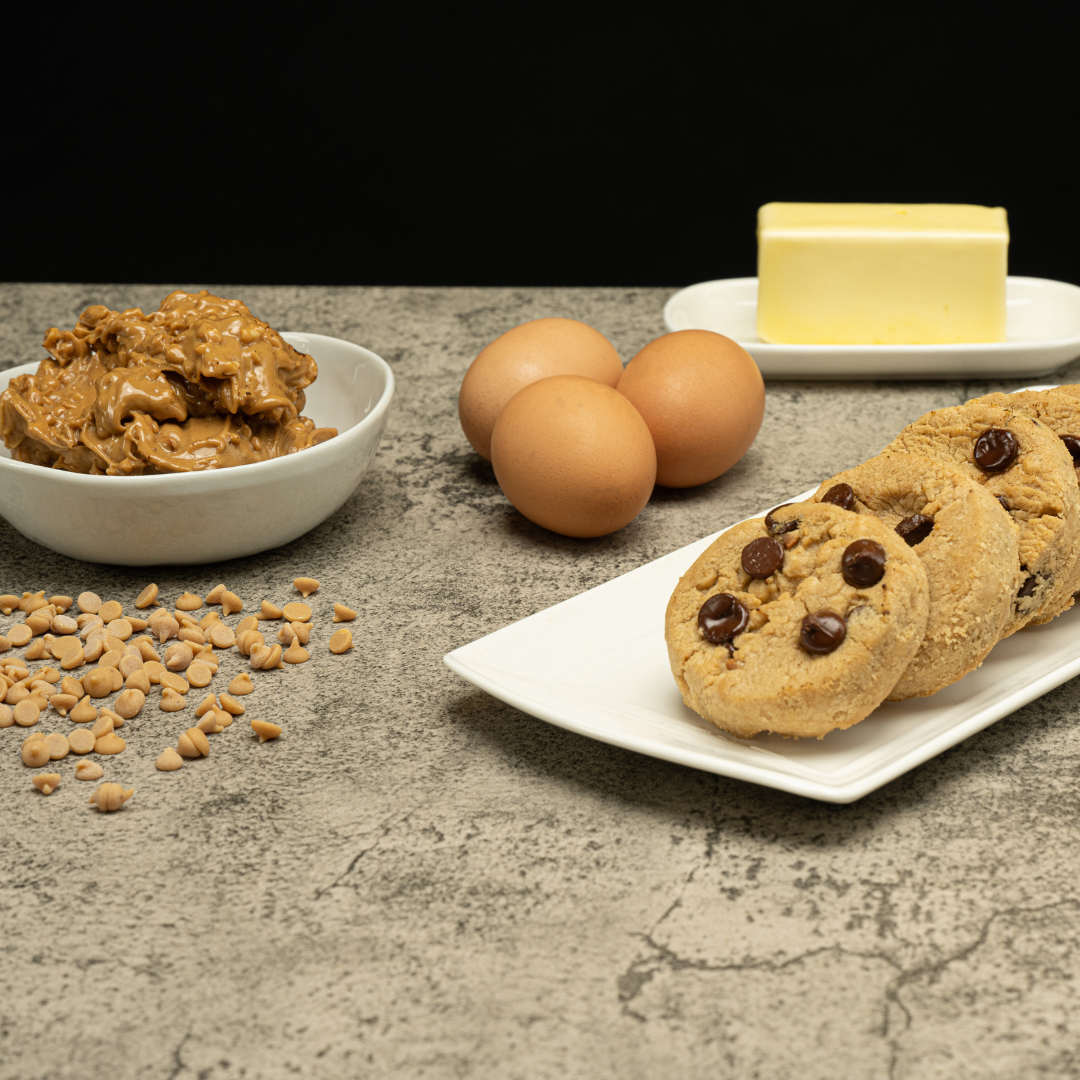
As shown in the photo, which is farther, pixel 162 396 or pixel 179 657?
pixel 162 396

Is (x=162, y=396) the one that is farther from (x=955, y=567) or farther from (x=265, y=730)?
(x=955, y=567)

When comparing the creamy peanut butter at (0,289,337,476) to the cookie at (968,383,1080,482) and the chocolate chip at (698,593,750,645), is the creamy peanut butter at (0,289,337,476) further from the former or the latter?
the cookie at (968,383,1080,482)

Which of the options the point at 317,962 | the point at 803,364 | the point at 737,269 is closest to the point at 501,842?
the point at 317,962

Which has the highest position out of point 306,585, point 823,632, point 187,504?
point 823,632

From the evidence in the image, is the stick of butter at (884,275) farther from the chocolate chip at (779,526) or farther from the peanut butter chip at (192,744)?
the peanut butter chip at (192,744)

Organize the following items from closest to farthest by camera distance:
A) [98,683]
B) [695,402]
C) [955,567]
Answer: [955,567] < [98,683] < [695,402]

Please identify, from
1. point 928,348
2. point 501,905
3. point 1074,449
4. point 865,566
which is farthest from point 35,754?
point 928,348

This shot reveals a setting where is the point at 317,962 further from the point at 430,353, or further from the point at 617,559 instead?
the point at 430,353

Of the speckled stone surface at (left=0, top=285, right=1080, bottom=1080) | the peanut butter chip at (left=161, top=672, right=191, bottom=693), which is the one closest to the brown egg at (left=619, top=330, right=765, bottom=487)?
the speckled stone surface at (left=0, top=285, right=1080, bottom=1080)
